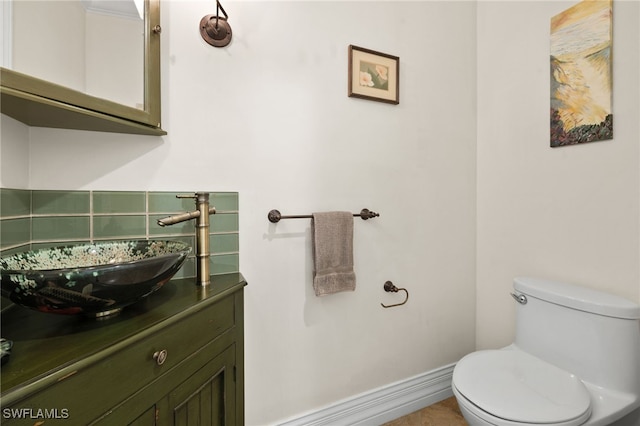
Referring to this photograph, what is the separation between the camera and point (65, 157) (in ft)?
3.13

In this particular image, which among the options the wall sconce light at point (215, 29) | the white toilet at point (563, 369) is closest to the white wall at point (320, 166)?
the wall sconce light at point (215, 29)

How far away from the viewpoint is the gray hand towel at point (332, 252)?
49.5 inches

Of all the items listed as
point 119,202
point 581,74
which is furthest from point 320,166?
point 581,74

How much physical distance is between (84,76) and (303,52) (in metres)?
0.84

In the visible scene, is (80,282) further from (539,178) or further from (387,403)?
(539,178)

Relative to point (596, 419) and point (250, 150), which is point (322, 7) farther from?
point (596, 419)

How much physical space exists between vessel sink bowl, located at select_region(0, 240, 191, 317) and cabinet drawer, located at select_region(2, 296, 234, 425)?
11 cm

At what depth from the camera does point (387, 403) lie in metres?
1.50

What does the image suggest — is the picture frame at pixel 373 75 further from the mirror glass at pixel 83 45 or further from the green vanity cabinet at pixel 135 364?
the green vanity cabinet at pixel 135 364

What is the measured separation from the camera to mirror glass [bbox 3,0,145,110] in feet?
2.34

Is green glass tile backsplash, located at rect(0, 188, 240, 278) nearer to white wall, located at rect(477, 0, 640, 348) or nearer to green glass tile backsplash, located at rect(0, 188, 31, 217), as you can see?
green glass tile backsplash, located at rect(0, 188, 31, 217)

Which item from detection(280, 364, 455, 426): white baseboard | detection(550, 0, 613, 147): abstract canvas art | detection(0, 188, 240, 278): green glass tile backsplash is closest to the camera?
detection(0, 188, 240, 278): green glass tile backsplash

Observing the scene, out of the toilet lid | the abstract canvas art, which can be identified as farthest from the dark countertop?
the abstract canvas art

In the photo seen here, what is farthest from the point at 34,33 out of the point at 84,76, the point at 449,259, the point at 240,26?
the point at 449,259
